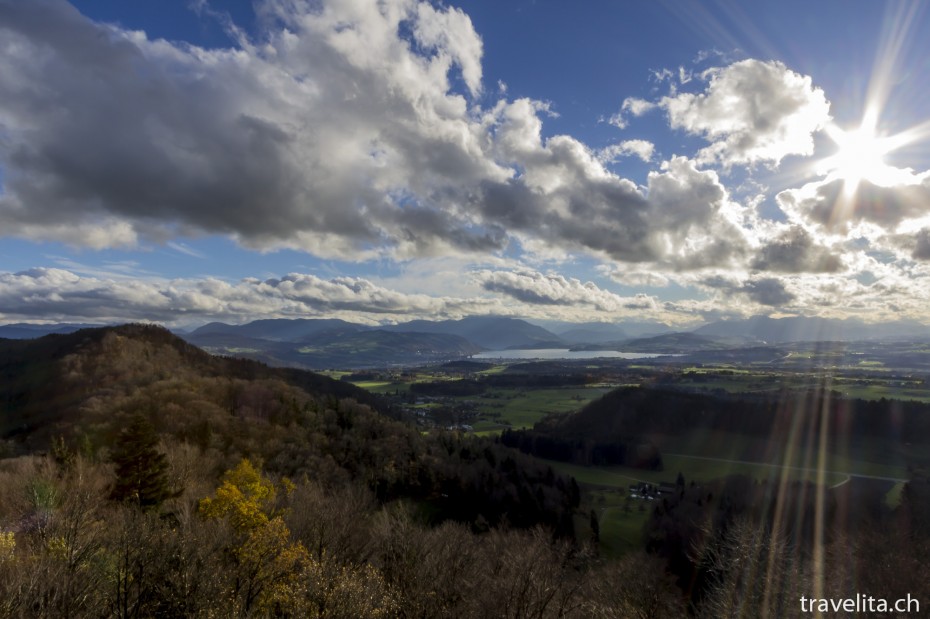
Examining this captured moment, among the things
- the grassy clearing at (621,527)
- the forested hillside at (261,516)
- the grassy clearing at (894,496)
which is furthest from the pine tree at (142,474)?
the grassy clearing at (894,496)

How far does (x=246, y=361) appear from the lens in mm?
196250

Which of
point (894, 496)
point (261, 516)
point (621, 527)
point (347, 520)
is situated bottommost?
point (621, 527)

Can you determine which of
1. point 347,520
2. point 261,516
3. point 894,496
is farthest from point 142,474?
point 894,496

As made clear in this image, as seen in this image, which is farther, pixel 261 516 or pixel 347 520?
pixel 347 520

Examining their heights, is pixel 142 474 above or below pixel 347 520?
above

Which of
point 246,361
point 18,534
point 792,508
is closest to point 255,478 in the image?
point 18,534

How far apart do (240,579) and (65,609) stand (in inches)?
437

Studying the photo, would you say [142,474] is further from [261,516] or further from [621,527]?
[621,527]

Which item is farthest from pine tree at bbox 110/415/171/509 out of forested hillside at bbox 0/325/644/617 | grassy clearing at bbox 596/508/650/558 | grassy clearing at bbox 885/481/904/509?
grassy clearing at bbox 885/481/904/509

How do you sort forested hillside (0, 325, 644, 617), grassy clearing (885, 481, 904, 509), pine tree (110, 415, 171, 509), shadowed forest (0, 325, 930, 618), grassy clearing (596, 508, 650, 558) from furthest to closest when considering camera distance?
grassy clearing (885, 481, 904, 509)
grassy clearing (596, 508, 650, 558)
pine tree (110, 415, 171, 509)
shadowed forest (0, 325, 930, 618)
forested hillside (0, 325, 644, 617)

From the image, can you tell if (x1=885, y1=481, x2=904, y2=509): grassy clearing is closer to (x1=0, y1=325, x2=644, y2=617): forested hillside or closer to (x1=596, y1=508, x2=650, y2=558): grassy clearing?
(x1=596, y1=508, x2=650, y2=558): grassy clearing

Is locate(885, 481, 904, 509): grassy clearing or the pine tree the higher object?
the pine tree

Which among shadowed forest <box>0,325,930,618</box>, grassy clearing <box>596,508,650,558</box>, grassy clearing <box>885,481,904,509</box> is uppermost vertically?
shadowed forest <box>0,325,930,618</box>

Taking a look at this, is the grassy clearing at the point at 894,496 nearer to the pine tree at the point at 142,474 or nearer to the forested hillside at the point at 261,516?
the forested hillside at the point at 261,516
